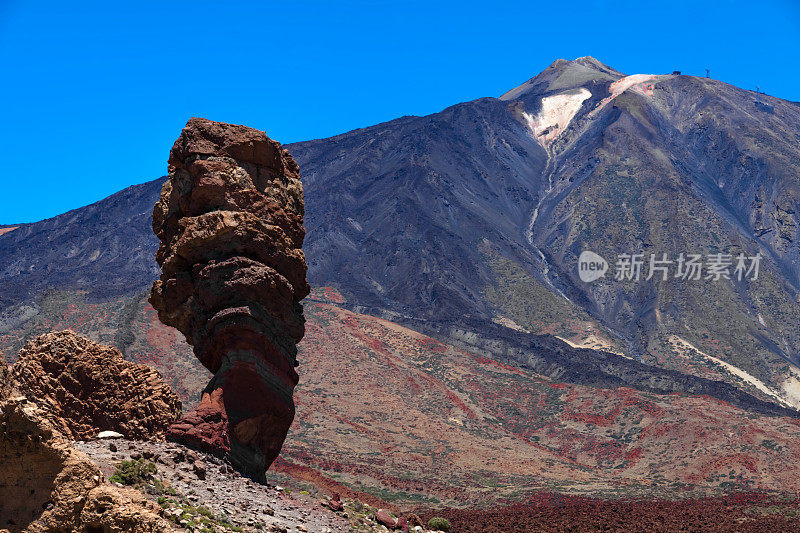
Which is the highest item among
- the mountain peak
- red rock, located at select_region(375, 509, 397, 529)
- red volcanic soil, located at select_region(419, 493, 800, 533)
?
the mountain peak

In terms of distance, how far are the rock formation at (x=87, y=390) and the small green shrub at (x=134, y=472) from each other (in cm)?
261

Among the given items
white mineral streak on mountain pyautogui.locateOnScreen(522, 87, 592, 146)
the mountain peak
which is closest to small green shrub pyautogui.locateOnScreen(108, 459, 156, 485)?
white mineral streak on mountain pyautogui.locateOnScreen(522, 87, 592, 146)

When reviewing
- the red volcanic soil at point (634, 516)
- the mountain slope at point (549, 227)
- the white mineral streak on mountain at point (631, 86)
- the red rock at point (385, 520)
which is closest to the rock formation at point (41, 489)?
the red rock at point (385, 520)

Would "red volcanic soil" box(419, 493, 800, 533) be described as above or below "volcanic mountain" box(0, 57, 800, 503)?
below

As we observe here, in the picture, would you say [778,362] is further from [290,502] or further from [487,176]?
[290,502]

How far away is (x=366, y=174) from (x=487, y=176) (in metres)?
20.5

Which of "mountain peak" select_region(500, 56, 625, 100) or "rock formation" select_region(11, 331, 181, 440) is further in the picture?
"mountain peak" select_region(500, 56, 625, 100)

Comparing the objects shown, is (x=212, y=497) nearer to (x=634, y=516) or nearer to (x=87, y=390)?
(x=87, y=390)

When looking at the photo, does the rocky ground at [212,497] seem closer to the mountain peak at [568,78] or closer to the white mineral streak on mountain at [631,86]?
the white mineral streak on mountain at [631,86]

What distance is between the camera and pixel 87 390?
1480cm

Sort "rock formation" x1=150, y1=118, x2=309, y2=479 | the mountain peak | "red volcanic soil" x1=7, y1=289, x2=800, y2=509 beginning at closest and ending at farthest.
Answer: "rock formation" x1=150, y1=118, x2=309, y2=479
"red volcanic soil" x1=7, y1=289, x2=800, y2=509
the mountain peak

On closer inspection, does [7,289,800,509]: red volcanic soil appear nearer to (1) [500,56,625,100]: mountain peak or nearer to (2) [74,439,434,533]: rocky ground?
(2) [74,439,434,533]: rocky ground

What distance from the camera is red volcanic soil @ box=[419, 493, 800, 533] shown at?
80.5 feet

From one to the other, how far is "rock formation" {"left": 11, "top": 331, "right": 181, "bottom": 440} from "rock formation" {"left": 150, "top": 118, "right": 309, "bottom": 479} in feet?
3.22
